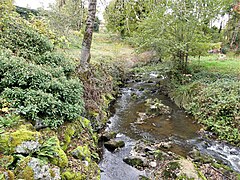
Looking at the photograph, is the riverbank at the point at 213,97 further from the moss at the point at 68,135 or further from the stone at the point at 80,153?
the moss at the point at 68,135

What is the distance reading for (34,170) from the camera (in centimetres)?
392

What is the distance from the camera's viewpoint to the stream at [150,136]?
269 inches

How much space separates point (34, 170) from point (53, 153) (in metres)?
0.76

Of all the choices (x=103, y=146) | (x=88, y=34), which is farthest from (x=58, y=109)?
(x=88, y=34)

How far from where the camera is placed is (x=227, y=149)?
880 cm

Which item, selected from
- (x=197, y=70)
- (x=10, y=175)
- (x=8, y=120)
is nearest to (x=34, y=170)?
(x=10, y=175)

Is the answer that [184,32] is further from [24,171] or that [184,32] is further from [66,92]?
[24,171]

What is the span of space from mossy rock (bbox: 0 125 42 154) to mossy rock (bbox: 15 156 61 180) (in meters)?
0.38

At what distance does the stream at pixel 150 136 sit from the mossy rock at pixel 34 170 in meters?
2.41

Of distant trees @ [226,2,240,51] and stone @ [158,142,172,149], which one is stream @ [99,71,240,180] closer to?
A: stone @ [158,142,172,149]

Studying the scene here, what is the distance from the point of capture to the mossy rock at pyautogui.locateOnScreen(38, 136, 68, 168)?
450 centimetres

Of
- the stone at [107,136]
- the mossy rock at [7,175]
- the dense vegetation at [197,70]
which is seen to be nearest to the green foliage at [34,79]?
the mossy rock at [7,175]

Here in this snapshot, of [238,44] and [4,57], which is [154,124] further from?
[238,44]

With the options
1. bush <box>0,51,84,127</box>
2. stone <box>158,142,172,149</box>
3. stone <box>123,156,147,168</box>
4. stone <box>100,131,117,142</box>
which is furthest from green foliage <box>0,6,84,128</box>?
stone <box>158,142,172,149</box>
